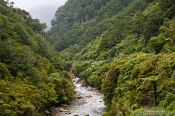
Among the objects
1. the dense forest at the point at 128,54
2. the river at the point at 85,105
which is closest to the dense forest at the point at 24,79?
the river at the point at 85,105

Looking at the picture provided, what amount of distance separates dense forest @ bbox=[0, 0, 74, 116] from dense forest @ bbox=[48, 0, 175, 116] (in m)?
8.18

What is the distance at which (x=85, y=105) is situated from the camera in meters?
63.8

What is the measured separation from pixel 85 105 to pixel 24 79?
12919 millimetres

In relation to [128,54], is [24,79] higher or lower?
lower

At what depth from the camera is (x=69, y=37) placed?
157000mm

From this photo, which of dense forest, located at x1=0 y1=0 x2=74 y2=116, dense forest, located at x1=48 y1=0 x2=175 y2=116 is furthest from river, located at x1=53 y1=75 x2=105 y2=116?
Answer: dense forest, located at x1=48 y1=0 x2=175 y2=116

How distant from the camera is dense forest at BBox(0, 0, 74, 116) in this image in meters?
45.8

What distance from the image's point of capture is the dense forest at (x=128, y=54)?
40.0 metres

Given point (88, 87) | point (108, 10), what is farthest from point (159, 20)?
point (108, 10)

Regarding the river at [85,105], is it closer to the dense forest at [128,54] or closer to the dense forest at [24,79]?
the dense forest at [24,79]

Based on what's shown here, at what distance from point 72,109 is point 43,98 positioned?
7250 millimetres

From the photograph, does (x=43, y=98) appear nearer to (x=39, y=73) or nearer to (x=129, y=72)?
(x=39, y=73)

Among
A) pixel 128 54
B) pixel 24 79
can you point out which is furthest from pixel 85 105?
pixel 128 54

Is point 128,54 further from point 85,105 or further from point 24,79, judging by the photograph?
point 24,79
